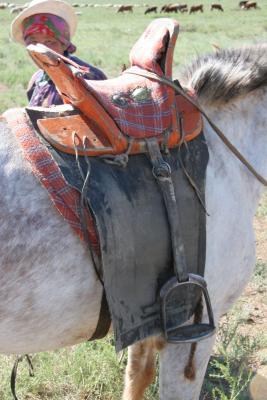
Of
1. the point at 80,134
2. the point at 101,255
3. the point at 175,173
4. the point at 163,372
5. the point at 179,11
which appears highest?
the point at 80,134

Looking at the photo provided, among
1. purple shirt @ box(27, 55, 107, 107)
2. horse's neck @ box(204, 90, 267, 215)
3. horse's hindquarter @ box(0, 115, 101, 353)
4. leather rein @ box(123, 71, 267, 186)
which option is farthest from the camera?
purple shirt @ box(27, 55, 107, 107)

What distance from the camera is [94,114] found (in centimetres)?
186

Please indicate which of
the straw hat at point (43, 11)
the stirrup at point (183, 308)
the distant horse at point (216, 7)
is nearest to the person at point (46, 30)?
the straw hat at point (43, 11)

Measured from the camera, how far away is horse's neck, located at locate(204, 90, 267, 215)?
2.17 m

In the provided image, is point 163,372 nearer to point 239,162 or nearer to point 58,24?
point 239,162

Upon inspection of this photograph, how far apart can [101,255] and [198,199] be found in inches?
18.8

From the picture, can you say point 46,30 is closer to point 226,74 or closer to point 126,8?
point 226,74

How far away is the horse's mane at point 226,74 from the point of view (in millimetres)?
2238

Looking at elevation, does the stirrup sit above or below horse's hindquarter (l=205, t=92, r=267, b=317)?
below

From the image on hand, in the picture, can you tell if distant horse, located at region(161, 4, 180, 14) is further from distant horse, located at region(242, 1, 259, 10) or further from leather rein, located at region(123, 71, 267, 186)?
leather rein, located at region(123, 71, 267, 186)

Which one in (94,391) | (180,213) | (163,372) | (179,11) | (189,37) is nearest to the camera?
(180,213)

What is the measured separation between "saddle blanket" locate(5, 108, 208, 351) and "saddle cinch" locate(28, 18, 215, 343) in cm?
4

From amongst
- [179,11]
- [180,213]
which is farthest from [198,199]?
[179,11]

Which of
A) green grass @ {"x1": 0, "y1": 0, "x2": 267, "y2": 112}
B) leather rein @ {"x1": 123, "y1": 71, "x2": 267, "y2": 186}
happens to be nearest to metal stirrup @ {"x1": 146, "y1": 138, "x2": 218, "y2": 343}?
leather rein @ {"x1": 123, "y1": 71, "x2": 267, "y2": 186}
